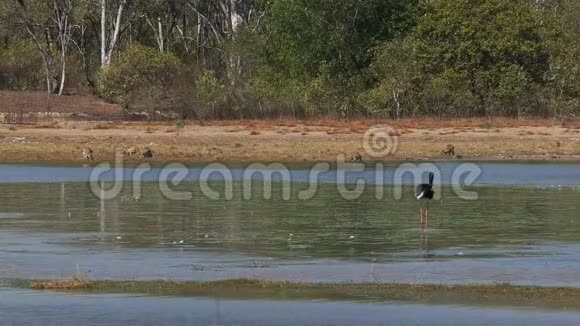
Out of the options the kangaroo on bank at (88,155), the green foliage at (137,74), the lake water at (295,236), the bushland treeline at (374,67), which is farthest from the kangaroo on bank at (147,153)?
the green foliage at (137,74)

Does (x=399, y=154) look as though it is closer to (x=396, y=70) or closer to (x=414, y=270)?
(x=396, y=70)

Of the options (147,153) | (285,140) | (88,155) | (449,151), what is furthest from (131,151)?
(449,151)

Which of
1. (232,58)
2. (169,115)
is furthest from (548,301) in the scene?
(232,58)

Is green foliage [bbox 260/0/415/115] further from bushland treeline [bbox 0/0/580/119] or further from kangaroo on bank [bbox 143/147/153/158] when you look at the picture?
kangaroo on bank [bbox 143/147/153/158]

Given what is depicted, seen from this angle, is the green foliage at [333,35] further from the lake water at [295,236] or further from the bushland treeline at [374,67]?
the lake water at [295,236]

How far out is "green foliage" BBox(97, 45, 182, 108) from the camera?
175ft

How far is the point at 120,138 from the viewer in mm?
40312

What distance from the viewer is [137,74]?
2146 inches

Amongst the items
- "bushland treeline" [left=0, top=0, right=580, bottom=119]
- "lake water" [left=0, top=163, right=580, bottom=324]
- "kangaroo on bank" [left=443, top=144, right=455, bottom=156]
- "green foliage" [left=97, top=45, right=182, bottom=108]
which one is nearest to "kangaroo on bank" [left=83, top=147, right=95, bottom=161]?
"lake water" [left=0, top=163, right=580, bottom=324]

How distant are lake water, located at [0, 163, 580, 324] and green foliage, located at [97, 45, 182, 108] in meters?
24.4

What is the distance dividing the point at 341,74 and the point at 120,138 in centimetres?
1883

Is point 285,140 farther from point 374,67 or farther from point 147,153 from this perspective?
point 374,67

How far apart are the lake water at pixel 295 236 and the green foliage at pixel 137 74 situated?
80.1 ft

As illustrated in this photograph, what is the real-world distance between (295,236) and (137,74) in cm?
3639
